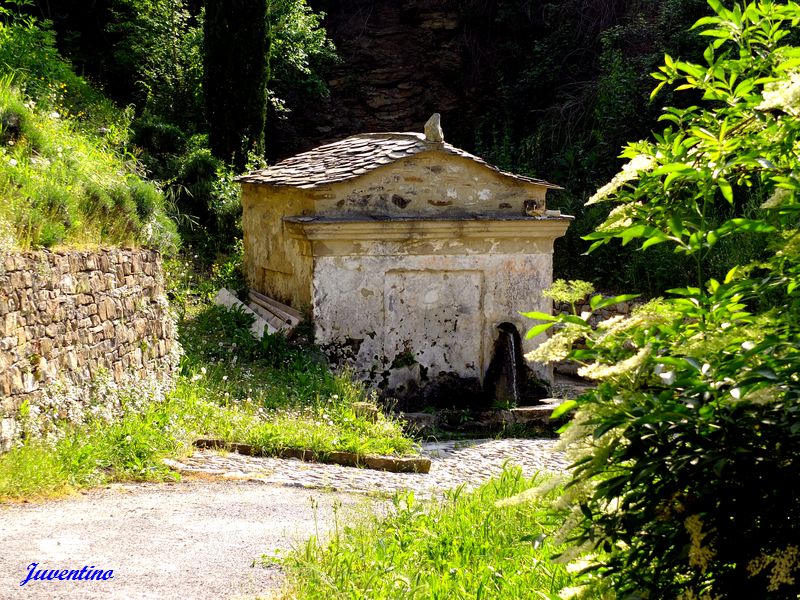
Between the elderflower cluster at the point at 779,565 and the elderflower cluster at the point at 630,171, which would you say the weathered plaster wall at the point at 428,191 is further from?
the elderflower cluster at the point at 779,565

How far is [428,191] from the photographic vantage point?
496 inches

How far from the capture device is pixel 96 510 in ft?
20.4

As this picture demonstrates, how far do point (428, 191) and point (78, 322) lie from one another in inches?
228

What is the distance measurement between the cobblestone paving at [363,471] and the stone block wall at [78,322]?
1290 millimetres

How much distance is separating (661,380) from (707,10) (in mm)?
17748

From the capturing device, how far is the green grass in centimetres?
461

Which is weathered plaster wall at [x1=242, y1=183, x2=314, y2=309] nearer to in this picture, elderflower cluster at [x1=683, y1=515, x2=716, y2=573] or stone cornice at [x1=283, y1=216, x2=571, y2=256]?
stone cornice at [x1=283, y1=216, x2=571, y2=256]

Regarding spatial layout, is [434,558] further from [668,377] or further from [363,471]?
[363,471]

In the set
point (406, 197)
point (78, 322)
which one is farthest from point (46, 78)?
point (78, 322)

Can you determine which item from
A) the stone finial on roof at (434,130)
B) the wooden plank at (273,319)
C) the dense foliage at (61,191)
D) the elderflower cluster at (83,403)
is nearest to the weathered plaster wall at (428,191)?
the stone finial on roof at (434,130)

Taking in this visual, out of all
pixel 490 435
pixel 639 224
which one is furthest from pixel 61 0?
pixel 639 224

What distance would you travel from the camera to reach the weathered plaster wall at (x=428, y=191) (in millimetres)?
12328

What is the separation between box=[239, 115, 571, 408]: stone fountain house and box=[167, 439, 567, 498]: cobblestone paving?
252 centimetres

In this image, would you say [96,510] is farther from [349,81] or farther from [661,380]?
[349,81]
